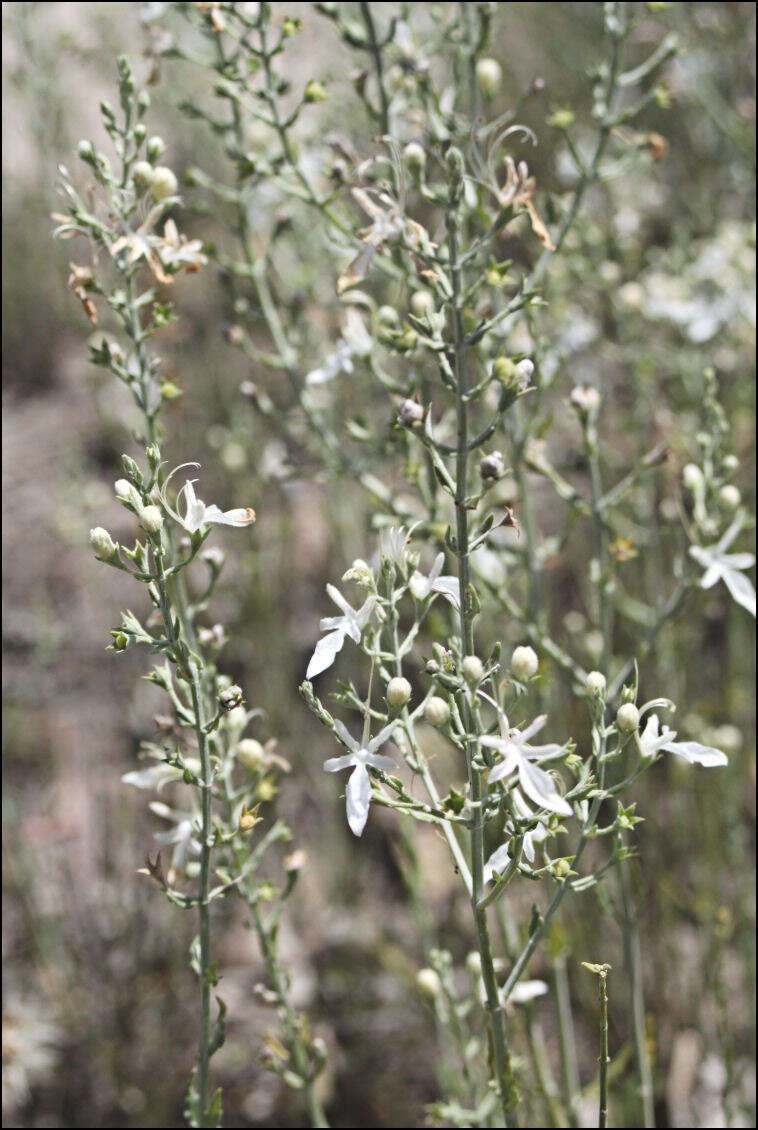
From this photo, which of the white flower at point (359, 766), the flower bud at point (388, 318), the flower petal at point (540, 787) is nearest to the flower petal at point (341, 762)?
the white flower at point (359, 766)

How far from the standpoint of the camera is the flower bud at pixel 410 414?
1.25m

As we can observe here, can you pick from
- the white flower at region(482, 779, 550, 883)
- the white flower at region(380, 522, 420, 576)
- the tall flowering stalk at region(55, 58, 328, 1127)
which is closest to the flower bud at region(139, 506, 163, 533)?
the tall flowering stalk at region(55, 58, 328, 1127)

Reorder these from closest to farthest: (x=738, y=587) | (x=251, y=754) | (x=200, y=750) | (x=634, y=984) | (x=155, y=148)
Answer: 1. (x=200, y=750)
2. (x=251, y=754)
3. (x=155, y=148)
4. (x=738, y=587)
5. (x=634, y=984)

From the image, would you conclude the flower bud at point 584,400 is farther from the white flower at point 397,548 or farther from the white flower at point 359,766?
the white flower at point 359,766

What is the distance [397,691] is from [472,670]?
0.09 metres

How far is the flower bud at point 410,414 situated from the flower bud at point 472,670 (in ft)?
1.01

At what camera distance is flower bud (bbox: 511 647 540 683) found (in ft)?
4.07

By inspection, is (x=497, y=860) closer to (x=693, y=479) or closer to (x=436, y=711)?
(x=436, y=711)

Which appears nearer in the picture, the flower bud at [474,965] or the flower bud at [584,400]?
the flower bud at [474,965]

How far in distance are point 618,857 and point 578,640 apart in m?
2.22

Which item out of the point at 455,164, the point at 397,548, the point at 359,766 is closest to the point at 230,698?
the point at 359,766

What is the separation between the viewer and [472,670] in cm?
114

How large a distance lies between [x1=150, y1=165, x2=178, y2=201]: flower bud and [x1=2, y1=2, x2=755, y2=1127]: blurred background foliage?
0.47 metres

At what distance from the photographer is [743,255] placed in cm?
299
